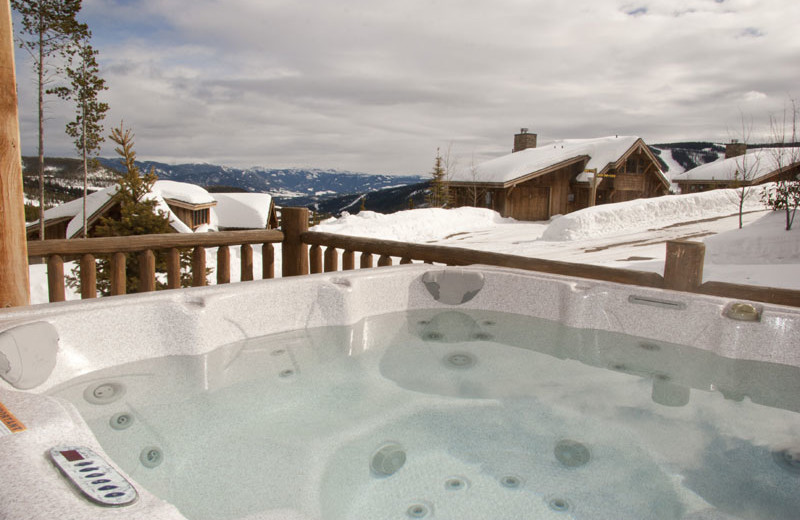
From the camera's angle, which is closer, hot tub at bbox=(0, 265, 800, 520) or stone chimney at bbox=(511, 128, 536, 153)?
hot tub at bbox=(0, 265, 800, 520)

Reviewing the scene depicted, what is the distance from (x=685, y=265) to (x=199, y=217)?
19777 mm

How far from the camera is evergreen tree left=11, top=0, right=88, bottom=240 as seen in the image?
51.5 feet

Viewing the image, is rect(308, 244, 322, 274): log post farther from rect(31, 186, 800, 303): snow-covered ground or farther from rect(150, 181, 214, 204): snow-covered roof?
rect(150, 181, 214, 204): snow-covered roof

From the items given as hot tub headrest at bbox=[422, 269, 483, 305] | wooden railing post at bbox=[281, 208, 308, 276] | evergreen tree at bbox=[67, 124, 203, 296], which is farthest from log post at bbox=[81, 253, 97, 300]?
evergreen tree at bbox=[67, 124, 203, 296]

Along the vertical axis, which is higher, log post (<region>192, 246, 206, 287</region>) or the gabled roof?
the gabled roof

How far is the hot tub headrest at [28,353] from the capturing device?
163cm

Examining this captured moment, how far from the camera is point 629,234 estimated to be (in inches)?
436

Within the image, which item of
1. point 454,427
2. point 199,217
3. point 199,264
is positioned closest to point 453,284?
point 454,427

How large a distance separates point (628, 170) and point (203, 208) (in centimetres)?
1666

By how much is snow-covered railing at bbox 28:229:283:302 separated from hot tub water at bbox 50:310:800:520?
3.56 ft

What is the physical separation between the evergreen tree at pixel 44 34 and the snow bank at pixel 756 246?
1822 cm

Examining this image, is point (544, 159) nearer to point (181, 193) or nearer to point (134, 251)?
point (181, 193)

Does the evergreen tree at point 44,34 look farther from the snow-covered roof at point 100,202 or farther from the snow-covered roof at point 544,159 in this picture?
the snow-covered roof at point 544,159

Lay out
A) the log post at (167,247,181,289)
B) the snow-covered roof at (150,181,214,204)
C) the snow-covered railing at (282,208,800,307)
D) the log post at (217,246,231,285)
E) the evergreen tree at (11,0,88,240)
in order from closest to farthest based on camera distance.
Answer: the snow-covered railing at (282,208,800,307) → the log post at (167,247,181,289) → the log post at (217,246,231,285) → the evergreen tree at (11,0,88,240) → the snow-covered roof at (150,181,214,204)
